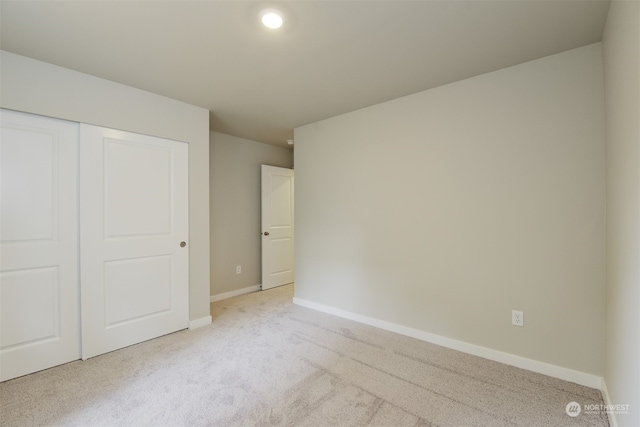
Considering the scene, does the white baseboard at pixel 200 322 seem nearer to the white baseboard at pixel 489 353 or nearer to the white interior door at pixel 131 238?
the white interior door at pixel 131 238

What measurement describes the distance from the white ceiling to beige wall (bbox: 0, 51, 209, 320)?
109 mm

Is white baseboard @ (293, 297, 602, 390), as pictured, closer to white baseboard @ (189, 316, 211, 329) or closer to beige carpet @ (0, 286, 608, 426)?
beige carpet @ (0, 286, 608, 426)

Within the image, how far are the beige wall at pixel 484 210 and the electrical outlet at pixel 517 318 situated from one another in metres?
0.03

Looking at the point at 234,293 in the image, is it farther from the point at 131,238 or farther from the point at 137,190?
the point at 137,190

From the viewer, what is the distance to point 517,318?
7.48ft

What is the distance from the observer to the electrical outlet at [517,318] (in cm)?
226

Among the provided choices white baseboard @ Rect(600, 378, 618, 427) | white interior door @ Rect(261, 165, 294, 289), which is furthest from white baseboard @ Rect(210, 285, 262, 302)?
→ white baseboard @ Rect(600, 378, 618, 427)

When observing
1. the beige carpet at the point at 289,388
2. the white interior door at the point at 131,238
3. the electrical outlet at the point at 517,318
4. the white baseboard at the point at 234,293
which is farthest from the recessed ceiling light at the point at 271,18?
the white baseboard at the point at 234,293

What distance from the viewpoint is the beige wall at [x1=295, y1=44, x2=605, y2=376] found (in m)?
2.03

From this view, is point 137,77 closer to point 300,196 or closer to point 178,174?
point 178,174

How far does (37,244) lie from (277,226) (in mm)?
2966

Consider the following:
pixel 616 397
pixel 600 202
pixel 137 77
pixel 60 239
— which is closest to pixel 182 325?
pixel 60 239

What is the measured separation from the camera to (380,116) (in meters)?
3.10

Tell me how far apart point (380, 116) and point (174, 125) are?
2185mm
